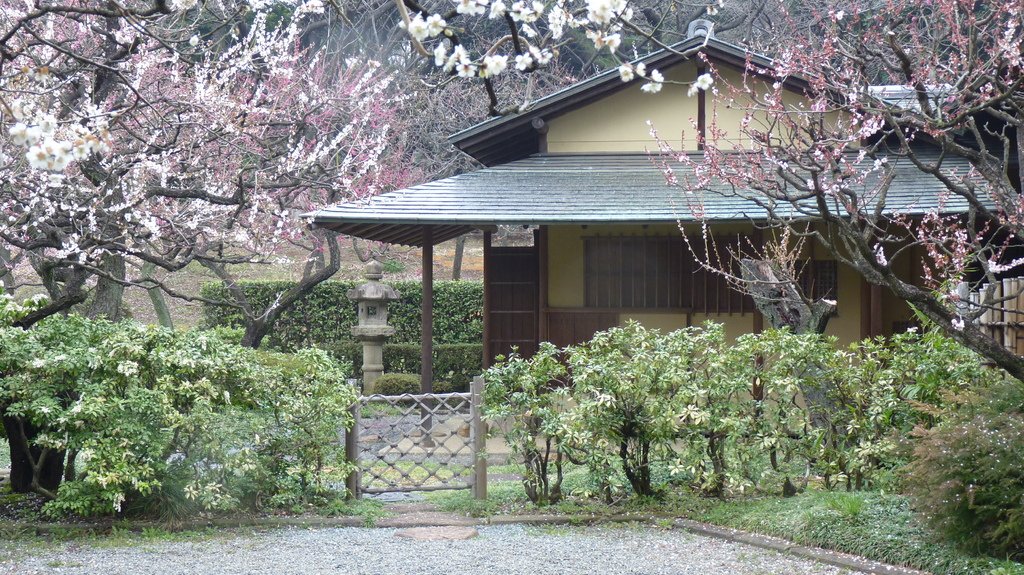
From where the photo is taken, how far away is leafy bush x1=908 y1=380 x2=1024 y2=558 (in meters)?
4.89

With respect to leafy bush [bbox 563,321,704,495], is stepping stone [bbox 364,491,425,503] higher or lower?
lower

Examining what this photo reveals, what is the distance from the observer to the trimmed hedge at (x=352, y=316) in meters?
17.4

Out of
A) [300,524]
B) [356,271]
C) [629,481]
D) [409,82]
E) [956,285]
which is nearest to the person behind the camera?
[956,285]

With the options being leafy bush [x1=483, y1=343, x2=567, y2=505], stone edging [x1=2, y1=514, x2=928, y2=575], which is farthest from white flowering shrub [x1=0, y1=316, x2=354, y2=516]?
leafy bush [x1=483, y1=343, x2=567, y2=505]

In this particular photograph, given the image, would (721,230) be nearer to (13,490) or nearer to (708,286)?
(708,286)

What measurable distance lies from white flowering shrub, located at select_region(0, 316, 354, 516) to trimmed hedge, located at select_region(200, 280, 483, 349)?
1005cm

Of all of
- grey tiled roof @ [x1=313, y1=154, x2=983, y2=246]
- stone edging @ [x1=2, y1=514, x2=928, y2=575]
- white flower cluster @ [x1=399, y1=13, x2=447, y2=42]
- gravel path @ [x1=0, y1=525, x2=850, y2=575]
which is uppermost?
grey tiled roof @ [x1=313, y1=154, x2=983, y2=246]

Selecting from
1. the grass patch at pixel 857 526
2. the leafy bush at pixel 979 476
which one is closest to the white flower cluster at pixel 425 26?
the leafy bush at pixel 979 476

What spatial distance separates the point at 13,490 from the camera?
7.51 metres

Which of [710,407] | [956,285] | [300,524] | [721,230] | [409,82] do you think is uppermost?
[409,82]

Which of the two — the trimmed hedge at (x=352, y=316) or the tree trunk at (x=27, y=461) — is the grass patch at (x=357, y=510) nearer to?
the tree trunk at (x=27, y=461)

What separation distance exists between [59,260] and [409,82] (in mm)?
13236

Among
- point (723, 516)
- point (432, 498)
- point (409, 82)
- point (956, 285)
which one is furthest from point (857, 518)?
point (409, 82)

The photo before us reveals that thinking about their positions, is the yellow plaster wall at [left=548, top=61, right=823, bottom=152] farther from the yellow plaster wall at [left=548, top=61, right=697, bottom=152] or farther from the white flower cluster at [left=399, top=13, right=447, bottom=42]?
the white flower cluster at [left=399, top=13, right=447, bottom=42]
